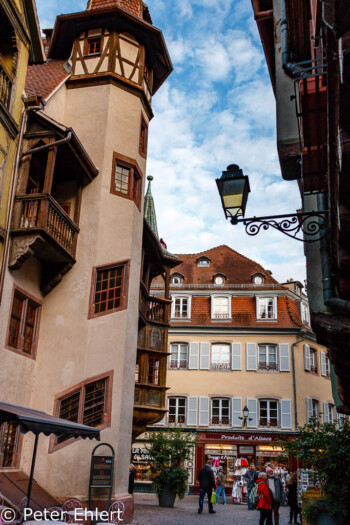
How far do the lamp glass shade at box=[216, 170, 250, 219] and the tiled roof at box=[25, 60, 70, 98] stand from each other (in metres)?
9.98

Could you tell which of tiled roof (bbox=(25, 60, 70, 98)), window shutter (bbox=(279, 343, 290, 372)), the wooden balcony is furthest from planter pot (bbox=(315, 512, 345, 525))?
window shutter (bbox=(279, 343, 290, 372))

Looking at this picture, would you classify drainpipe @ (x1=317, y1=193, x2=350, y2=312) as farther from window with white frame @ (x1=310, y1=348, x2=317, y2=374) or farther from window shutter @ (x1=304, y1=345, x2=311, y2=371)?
window with white frame @ (x1=310, y1=348, x2=317, y2=374)

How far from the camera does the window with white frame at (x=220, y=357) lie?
3419 centimetres

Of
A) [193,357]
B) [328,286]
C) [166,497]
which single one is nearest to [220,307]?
[193,357]

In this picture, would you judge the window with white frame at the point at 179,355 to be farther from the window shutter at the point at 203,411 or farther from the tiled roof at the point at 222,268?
the tiled roof at the point at 222,268

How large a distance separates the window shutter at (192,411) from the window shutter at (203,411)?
317 mm

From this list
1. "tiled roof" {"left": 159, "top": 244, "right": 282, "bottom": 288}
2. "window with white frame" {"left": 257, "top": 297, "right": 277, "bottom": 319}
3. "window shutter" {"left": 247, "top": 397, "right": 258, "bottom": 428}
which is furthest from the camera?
"tiled roof" {"left": 159, "top": 244, "right": 282, "bottom": 288}

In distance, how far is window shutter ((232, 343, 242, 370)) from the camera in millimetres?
33812

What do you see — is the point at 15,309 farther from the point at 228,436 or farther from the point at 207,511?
the point at 228,436

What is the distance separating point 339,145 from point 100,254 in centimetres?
1186

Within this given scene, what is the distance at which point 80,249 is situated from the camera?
15.3 meters

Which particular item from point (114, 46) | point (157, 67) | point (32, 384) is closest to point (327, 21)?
point (32, 384)

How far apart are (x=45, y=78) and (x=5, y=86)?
464 centimetres

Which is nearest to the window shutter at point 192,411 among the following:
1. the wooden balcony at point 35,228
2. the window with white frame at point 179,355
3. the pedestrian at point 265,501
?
the window with white frame at point 179,355
